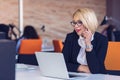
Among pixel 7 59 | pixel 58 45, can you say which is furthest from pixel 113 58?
pixel 58 45

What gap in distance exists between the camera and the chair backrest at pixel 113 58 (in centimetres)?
331

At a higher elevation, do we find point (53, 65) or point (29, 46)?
point (53, 65)

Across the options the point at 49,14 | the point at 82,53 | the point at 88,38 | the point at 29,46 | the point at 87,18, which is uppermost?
the point at 87,18

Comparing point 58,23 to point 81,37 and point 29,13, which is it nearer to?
point 29,13

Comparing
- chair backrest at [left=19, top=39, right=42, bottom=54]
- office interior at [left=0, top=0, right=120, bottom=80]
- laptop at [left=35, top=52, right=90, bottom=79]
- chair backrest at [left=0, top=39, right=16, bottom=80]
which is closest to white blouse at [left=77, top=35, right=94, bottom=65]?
laptop at [left=35, top=52, right=90, bottom=79]

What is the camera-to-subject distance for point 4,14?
310 inches

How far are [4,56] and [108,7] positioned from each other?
8230 mm

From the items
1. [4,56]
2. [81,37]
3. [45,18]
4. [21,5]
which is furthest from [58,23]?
[4,56]

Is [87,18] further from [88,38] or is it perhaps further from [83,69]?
[83,69]

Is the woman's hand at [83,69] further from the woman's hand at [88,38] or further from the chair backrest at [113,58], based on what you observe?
the chair backrest at [113,58]

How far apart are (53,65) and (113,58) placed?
1194 millimetres

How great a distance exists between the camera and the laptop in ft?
7.29

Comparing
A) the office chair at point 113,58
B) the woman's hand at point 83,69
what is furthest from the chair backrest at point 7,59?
the office chair at point 113,58

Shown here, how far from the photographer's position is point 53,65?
229cm
